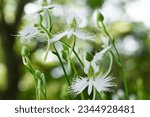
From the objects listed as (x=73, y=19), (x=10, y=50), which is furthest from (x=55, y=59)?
(x=73, y=19)

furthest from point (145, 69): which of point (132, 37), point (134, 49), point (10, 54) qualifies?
point (10, 54)

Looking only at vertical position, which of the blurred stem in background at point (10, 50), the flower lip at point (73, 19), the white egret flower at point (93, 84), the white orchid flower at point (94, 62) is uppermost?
the flower lip at point (73, 19)

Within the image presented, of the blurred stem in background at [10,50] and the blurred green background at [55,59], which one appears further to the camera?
the blurred stem in background at [10,50]

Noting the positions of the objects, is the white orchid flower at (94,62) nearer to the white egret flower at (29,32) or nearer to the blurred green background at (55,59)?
the white egret flower at (29,32)

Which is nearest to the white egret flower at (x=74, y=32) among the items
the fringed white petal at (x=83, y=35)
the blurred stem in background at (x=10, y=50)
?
the fringed white petal at (x=83, y=35)

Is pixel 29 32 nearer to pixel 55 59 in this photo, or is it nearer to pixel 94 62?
pixel 94 62
